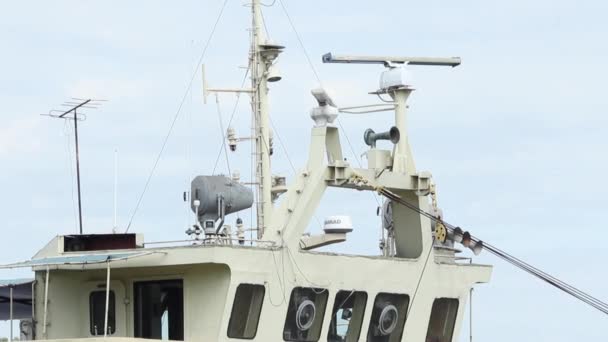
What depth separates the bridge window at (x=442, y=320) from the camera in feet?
115

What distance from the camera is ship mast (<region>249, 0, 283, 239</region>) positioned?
3853 cm

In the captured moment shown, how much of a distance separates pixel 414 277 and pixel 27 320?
762 cm

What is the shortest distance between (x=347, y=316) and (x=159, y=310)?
3655 millimetres

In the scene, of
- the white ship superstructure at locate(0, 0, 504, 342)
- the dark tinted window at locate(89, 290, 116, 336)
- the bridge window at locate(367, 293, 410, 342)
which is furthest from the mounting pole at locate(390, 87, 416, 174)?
the dark tinted window at locate(89, 290, 116, 336)

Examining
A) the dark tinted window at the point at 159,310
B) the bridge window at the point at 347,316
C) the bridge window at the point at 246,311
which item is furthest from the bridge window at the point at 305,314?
the dark tinted window at the point at 159,310

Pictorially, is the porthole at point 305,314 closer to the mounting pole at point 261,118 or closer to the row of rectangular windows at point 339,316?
the row of rectangular windows at point 339,316

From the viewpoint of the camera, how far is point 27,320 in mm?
34281

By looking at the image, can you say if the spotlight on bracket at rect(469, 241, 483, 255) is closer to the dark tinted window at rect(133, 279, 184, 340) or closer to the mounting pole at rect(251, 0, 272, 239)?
the mounting pole at rect(251, 0, 272, 239)

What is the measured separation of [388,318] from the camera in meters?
33.7

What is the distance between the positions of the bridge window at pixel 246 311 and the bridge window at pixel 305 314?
0.79 meters

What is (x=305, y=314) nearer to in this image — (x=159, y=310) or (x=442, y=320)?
(x=159, y=310)

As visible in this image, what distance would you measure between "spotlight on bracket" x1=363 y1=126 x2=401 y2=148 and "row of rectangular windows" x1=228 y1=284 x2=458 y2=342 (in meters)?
3.02

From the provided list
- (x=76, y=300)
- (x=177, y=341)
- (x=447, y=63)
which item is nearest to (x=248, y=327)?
(x=177, y=341)

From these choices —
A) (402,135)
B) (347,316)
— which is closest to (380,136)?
(402,135)
